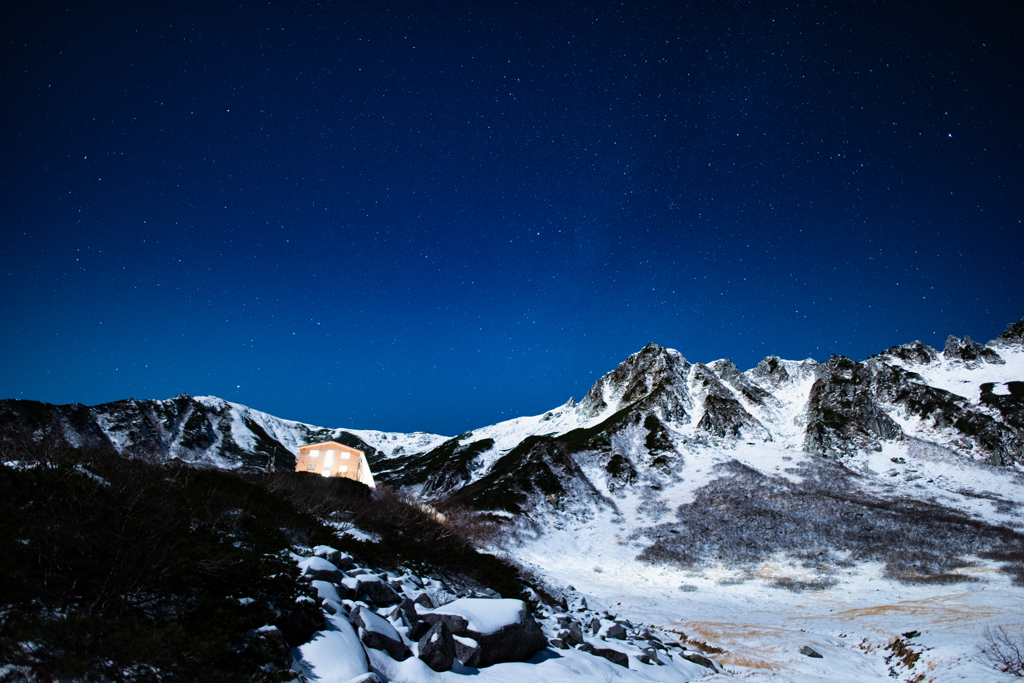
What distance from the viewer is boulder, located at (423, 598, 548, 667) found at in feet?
31.7

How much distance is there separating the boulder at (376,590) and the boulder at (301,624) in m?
2.28

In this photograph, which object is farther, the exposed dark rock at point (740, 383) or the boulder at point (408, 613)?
the exposed dark rock at point (740, 383)

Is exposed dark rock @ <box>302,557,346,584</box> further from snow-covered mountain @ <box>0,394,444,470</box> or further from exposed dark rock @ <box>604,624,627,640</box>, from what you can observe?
snow-covered mountain @ <box>0,394,444,470</box>

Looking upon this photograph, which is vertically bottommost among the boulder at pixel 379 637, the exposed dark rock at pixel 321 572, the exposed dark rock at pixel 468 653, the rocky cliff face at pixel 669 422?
the exposed dark rock at pixel 468 653

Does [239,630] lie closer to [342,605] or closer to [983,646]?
[342,605]

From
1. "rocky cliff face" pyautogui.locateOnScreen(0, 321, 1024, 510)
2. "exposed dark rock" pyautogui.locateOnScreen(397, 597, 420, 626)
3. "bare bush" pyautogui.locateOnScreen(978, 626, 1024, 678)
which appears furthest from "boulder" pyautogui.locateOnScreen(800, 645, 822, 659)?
"rocky cliff face" pyautogui.locateOnScreen(0, 321, 1024, 510)

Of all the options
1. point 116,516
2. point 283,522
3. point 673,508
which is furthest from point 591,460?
point 116,516

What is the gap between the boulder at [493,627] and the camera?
9.65 meters

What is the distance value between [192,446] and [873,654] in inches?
6447

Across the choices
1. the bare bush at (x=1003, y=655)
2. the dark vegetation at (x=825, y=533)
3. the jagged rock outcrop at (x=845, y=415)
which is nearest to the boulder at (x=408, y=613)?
the bare bush at (x=1003, y=655)

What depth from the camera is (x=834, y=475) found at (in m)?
79.3

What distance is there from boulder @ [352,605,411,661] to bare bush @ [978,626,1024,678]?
1566 centimetres

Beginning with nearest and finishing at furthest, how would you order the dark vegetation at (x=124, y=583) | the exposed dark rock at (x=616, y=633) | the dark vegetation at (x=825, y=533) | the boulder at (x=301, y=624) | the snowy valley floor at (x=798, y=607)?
the dark vegetation at (x=124, y=583) → the boulder at (x=301, y=624) → the exposed dark rock at (x=616, y=633) → the snowy valley floor at (x=798, y=607) → the dark vegetation at (x=825, y=533)

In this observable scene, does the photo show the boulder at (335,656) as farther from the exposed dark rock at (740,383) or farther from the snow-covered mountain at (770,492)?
the exposed dark rock at (740,383)
